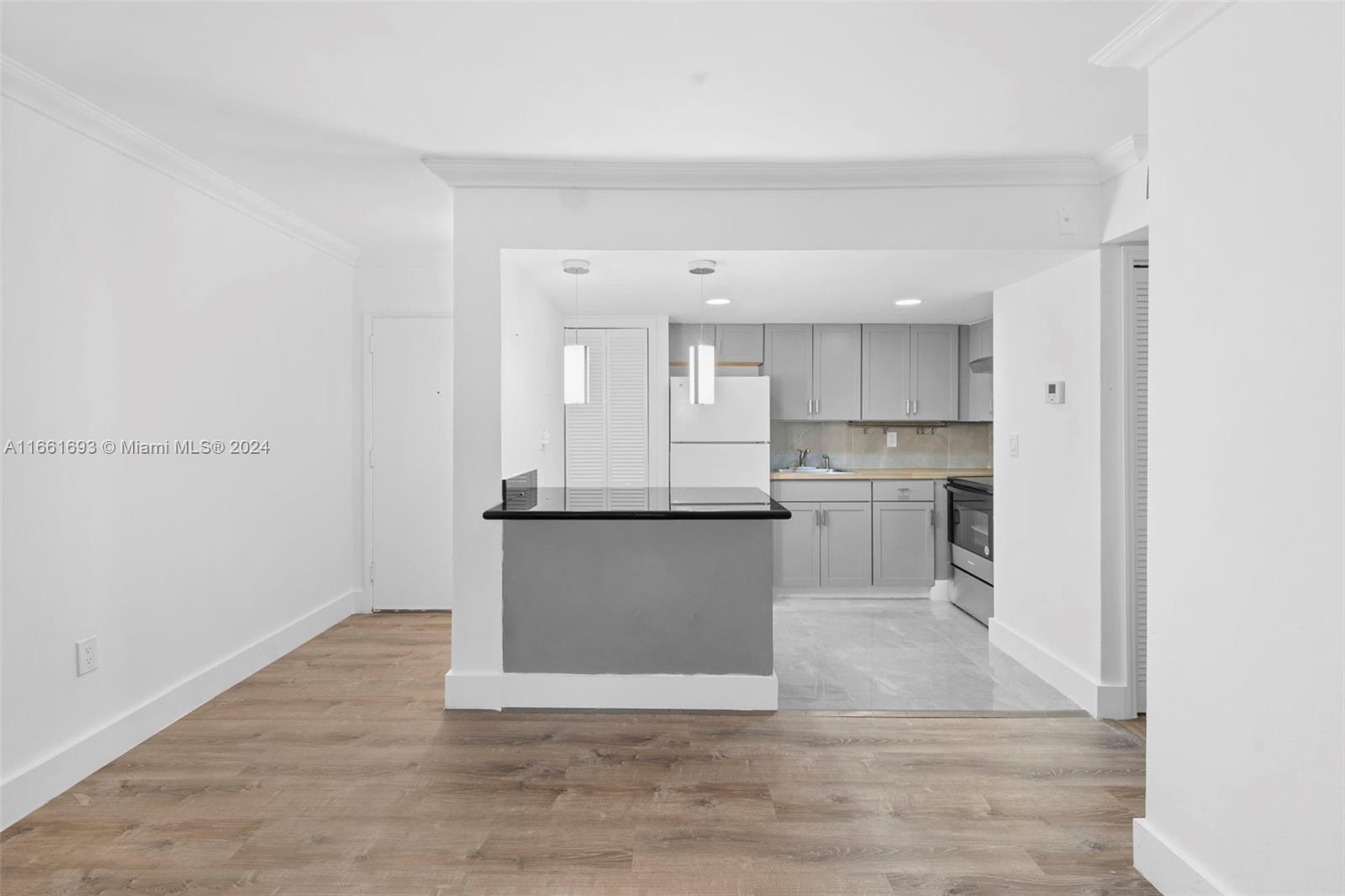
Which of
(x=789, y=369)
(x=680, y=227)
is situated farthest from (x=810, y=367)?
(x=680, y=227)

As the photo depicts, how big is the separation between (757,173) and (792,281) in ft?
2.78

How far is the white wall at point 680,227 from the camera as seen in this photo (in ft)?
10.6

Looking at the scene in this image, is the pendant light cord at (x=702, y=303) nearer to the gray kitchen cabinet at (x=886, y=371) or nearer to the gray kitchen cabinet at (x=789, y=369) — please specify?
the gray kitchen cabinet at (x=789, y=369)

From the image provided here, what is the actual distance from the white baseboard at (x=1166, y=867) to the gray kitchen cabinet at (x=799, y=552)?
11.0 feet

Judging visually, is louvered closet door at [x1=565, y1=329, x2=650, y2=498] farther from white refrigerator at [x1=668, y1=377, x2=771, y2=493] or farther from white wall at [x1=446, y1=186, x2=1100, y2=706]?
white wall at [x1=446, y1=186, x2=1100, y2=706]

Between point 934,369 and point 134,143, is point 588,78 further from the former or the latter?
point 934,369

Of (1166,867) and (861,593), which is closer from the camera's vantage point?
(1166,867)

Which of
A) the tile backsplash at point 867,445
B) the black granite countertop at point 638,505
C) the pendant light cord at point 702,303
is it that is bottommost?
the black granite countertop at point 638,505

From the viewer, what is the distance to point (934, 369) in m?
5.75

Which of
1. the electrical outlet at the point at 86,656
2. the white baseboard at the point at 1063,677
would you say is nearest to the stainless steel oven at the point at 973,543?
the white baseboard at the point at 1063,677

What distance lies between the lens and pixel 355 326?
4.95 meters

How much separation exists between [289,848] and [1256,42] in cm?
324

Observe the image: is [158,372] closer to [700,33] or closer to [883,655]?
[700,33]

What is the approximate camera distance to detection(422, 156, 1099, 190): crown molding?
312cm
